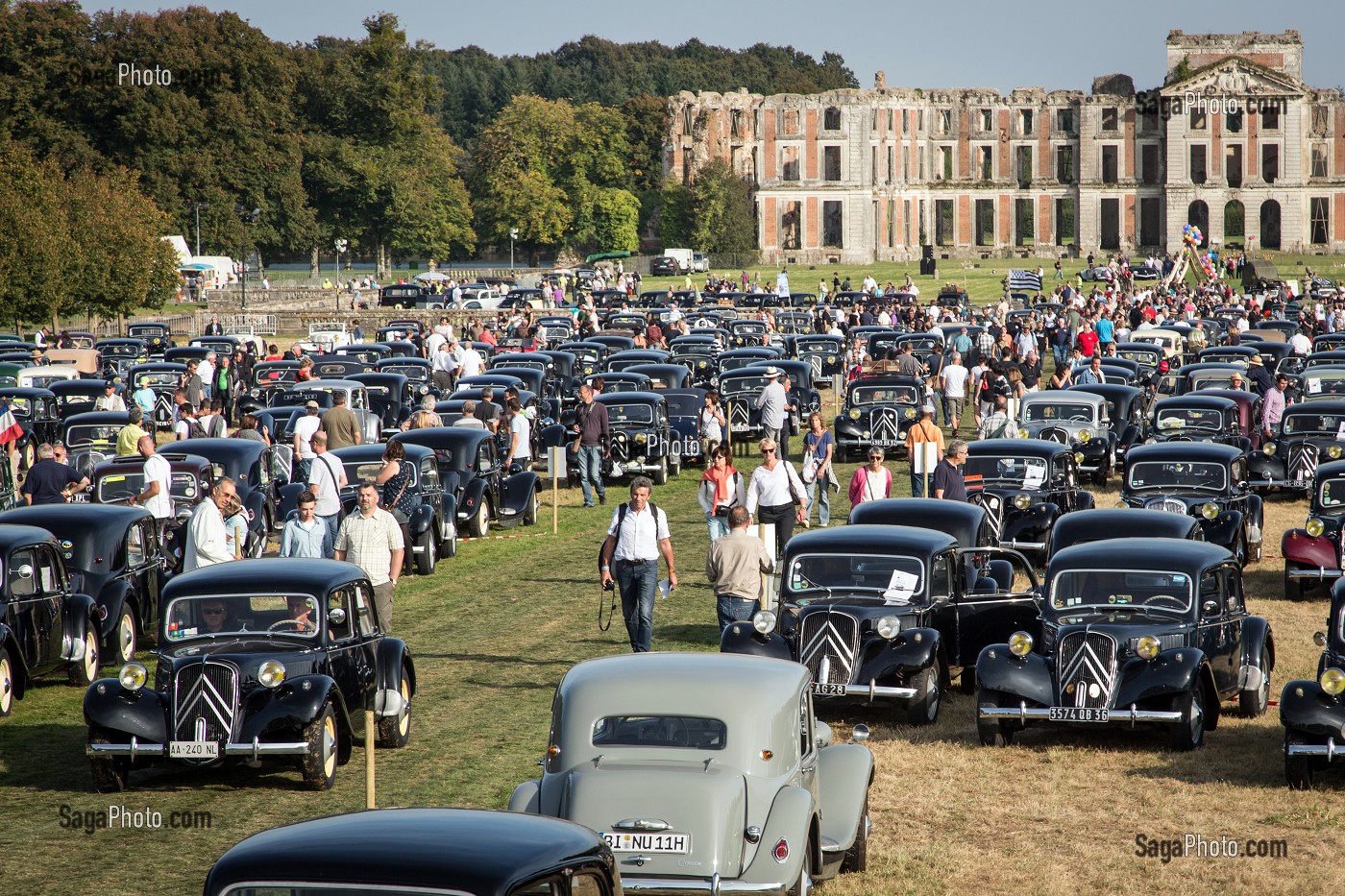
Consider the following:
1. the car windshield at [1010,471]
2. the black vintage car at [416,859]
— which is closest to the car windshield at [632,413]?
the car windshield at [1010,471]

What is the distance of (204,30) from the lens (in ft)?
298

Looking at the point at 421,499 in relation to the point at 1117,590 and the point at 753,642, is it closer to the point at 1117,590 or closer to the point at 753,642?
the point at 753,642

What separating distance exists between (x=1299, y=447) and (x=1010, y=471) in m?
5.90

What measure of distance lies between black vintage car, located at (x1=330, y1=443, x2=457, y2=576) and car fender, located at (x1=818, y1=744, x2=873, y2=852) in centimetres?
1205

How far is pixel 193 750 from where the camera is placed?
11859mm

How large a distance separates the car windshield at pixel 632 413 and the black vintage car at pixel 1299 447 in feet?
32.8

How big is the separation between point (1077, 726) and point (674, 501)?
47.6 ft

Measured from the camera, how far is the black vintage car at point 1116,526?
1697 cm

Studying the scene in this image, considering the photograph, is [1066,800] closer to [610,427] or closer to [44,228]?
[610,427]

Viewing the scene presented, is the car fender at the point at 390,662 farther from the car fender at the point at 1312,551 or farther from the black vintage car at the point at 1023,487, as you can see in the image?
the car fender at the point at 1312,551

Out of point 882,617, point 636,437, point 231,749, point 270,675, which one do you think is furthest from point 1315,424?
point 231,749

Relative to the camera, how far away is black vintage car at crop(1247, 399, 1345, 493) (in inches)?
1013

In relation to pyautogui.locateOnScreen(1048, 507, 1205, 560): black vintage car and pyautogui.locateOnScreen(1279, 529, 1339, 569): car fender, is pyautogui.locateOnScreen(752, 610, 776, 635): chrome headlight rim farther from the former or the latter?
pyautogui.locateOnScreen(1279, 529, 1339, 569): car fender

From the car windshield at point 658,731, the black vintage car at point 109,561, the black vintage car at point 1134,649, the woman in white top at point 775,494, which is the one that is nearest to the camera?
the car windshield at point 658,731
